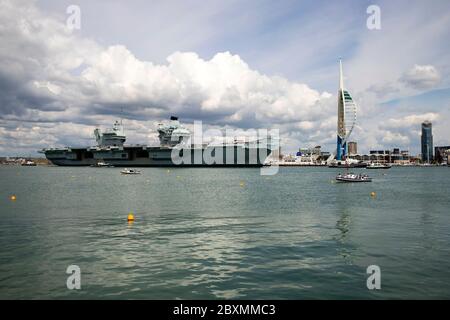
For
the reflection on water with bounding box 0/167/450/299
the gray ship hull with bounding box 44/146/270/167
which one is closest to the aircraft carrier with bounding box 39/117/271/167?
the gray ship hull with bounding box 44/146/270/167

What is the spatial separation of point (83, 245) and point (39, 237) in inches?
146

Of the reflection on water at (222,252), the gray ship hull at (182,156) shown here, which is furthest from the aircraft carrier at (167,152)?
the reflection on water at (222,252)

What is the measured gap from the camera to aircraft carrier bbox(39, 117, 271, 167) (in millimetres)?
136125

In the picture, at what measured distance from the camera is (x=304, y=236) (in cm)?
2088

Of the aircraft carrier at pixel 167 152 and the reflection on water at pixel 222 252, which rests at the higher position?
the aircraft carrier at pixel 167 152

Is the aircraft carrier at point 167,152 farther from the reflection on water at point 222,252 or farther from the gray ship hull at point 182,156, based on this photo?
the reflection on water at point 222,252

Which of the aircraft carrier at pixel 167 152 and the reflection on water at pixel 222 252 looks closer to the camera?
A: the reflection on water at pixel 222 252

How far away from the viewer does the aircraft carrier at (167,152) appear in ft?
447

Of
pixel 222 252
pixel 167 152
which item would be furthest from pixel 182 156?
pixel 222 252

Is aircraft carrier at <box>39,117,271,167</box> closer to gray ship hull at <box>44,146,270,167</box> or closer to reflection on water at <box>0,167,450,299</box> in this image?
gray ship hull at <box>44,146,270,167</box>

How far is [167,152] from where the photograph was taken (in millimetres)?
139500

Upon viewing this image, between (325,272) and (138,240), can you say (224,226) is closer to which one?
(138,240)
